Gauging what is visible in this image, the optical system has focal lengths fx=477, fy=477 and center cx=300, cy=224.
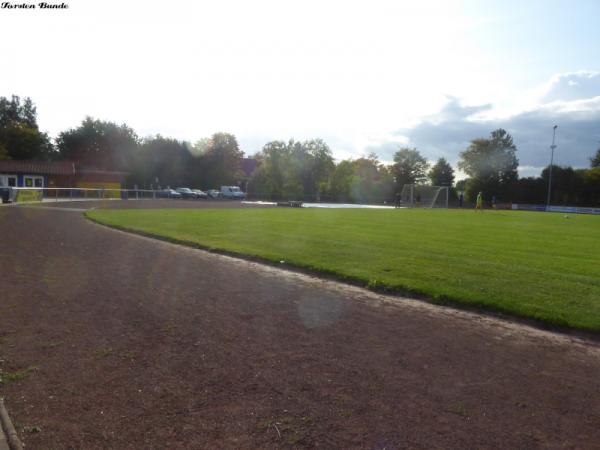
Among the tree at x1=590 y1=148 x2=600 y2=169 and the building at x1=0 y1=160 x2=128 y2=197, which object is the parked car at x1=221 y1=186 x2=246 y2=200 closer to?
the building at x1=0 y1=160 x2=128 y2=197

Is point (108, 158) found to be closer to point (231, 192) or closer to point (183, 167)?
point (183, 167)

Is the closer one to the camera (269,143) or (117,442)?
(117,442)

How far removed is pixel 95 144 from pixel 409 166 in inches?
2488

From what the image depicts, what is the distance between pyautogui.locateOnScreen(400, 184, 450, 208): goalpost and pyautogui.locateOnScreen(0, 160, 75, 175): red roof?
44.6m

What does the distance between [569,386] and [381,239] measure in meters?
11.7

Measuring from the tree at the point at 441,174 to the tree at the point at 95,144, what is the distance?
62635 mm

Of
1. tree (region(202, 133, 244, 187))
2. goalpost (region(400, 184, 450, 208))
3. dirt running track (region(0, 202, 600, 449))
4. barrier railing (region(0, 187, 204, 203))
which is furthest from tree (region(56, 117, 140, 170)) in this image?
dirt running track (region(0, 202, 600, 449))


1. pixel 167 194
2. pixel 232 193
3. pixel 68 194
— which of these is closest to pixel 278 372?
pixel 68 194

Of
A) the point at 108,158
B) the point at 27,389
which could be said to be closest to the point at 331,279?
the point at 27,389

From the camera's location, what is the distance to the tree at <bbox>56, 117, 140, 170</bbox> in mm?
81688

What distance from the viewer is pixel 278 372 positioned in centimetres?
500

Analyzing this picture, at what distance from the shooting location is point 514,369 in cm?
532

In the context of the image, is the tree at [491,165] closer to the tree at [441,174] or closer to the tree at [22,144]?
the tree at [441,174]

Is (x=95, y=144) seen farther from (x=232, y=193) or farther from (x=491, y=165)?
(x=491, y=165)
